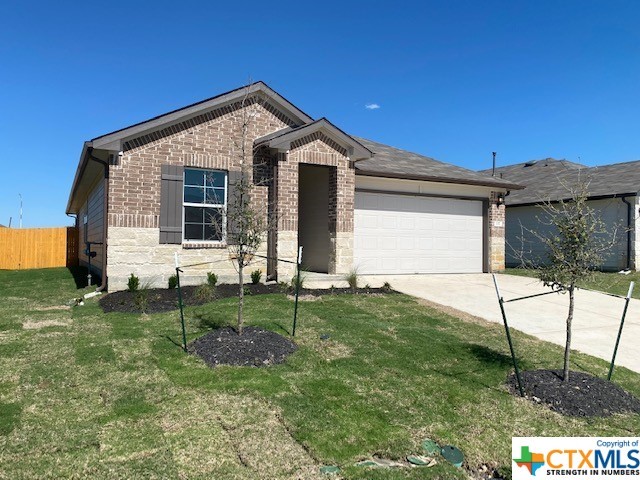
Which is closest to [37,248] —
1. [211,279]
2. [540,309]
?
[211,279]

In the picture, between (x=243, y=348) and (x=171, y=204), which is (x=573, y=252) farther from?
(x=171, y=204)

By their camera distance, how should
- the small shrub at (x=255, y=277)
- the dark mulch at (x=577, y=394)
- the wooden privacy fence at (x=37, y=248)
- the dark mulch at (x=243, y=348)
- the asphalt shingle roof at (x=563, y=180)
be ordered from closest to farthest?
the dark mulch at (x=577, y=394) < the dark mulch at (x=243, y=348) < the small shrub at (x=255, y=277) < the asphalt shingle roof at (x=563, y=180) < the wooden privacy fence at (x=37, y=248)

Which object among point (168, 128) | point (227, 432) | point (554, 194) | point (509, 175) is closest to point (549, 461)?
point (227, 432)

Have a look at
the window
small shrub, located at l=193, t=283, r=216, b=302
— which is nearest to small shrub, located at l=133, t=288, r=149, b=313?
small shrub, located at l=193, t=283, r=216, b=302

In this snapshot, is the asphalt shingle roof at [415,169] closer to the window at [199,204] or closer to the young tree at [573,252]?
the window at [199,204]

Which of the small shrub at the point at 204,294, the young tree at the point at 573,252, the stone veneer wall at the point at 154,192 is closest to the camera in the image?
the young tree at the point at 573,252

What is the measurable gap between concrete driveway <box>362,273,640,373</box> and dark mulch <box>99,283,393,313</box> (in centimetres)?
170

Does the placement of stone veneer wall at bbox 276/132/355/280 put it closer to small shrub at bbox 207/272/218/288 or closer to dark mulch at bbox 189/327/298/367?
small shrub at bbox 207/272/218/288

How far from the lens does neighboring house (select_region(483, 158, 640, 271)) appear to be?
53.2 feet

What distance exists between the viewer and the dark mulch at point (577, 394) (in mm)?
4500

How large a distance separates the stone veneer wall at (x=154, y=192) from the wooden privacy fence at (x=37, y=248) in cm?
1386

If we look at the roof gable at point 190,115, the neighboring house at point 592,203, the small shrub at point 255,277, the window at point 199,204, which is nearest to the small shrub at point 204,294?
the small shrub at point 255,277

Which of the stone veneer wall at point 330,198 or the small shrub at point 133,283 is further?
the stone veneer wall at point 330,198

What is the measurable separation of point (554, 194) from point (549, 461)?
17.9 m
